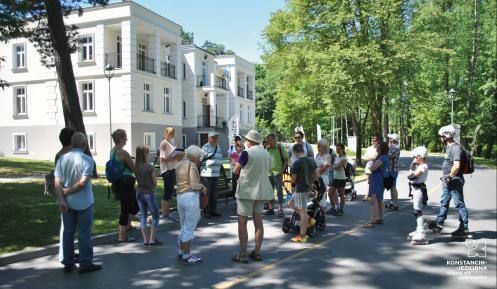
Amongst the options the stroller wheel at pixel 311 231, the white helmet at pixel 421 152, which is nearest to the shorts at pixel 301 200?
the stroller wheel at pixel 311 231

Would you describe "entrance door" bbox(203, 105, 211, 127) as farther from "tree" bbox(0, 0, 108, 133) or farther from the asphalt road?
the asphalt road

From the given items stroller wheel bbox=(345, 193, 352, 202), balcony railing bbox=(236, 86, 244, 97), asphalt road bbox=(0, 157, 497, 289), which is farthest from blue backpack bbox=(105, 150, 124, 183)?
balcony railing bbox=(236, 86, 244, 97)

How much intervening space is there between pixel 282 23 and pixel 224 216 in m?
20.5

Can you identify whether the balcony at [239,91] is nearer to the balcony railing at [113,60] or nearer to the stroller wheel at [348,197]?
the balcony railing at [113,60]

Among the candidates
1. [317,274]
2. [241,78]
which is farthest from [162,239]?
[241,78]

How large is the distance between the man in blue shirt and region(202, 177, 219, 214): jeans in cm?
417

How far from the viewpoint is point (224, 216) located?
10.2 meters

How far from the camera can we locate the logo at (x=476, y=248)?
6324 mm

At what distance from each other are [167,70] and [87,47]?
605 centimetres

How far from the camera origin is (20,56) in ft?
102

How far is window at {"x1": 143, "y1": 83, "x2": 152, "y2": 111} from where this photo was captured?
96.6 ft

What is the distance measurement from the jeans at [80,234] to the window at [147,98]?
24333 millimetres

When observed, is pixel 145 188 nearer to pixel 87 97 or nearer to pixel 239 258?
pixel 239 258

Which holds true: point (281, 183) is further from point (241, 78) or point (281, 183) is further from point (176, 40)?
point (241, 78)
